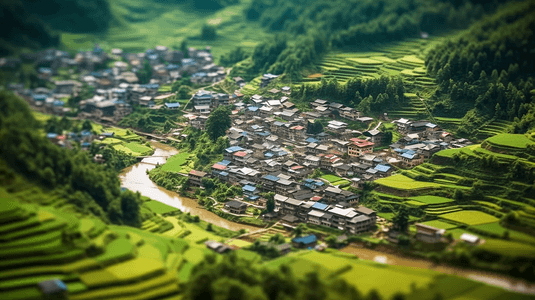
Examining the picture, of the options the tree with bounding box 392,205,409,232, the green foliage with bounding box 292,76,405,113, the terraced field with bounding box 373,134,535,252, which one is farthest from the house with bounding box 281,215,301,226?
the green foliage with bounding box 292,76,405,113

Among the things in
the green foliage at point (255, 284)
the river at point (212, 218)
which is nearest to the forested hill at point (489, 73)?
the river at point (212, 218)

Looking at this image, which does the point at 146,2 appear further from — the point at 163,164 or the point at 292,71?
the point at 163,164

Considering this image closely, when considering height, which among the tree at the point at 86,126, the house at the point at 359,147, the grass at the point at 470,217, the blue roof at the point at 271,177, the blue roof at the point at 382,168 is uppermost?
the tree at the point at 86,126

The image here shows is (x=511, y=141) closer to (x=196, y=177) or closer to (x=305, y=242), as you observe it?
(x=305, y=242)

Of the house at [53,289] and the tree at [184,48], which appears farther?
the tree at [184,48]

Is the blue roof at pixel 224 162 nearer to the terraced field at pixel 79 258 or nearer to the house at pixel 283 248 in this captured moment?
the house at pixel 283 248

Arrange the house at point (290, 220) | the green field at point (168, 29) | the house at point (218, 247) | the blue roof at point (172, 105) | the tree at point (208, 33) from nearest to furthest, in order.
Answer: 1. the house at point (218, 247)
2. the house at point (290, 220)
3. the blue roof at point (172, 105)
4. the green field at point (168, 29)
5. the tree at point (208, 33)

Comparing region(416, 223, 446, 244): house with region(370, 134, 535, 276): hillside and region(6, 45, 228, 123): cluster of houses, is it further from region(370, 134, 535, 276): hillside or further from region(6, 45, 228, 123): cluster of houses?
region(6, 45, 228, 123): cluster of houses
